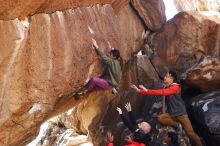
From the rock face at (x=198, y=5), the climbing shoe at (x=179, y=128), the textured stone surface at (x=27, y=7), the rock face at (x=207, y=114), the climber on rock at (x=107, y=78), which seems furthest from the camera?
the rock face at (x=198, y=5)

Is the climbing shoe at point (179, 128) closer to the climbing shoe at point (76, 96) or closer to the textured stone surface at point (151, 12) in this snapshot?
the climbing shoe at point (76, 96)

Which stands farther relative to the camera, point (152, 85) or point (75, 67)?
point (152, 85)

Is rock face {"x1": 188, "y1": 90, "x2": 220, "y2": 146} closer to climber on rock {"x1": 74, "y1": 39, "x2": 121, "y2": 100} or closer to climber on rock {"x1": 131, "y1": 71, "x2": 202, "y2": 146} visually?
climber on rock {"x1": 131, "y1": 71, "x2": 202, "y2": 146}

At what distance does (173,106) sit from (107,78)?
175 cm

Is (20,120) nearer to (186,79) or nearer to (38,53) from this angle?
(38,53)

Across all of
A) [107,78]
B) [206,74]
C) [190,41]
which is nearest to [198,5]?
[190,41]

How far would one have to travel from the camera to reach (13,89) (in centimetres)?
774

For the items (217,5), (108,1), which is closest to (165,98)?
(108,1)

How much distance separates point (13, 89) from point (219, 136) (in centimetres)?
499

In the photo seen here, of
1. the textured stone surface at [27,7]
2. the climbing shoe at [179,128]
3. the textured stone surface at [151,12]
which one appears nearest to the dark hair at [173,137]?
the climbing shoe at [179,128]

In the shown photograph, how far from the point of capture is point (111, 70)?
9398 mm

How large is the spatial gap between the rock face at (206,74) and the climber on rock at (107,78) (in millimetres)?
2361

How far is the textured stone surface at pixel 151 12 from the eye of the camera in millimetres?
12156

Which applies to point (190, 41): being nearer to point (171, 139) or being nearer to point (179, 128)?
point (179, 128)
